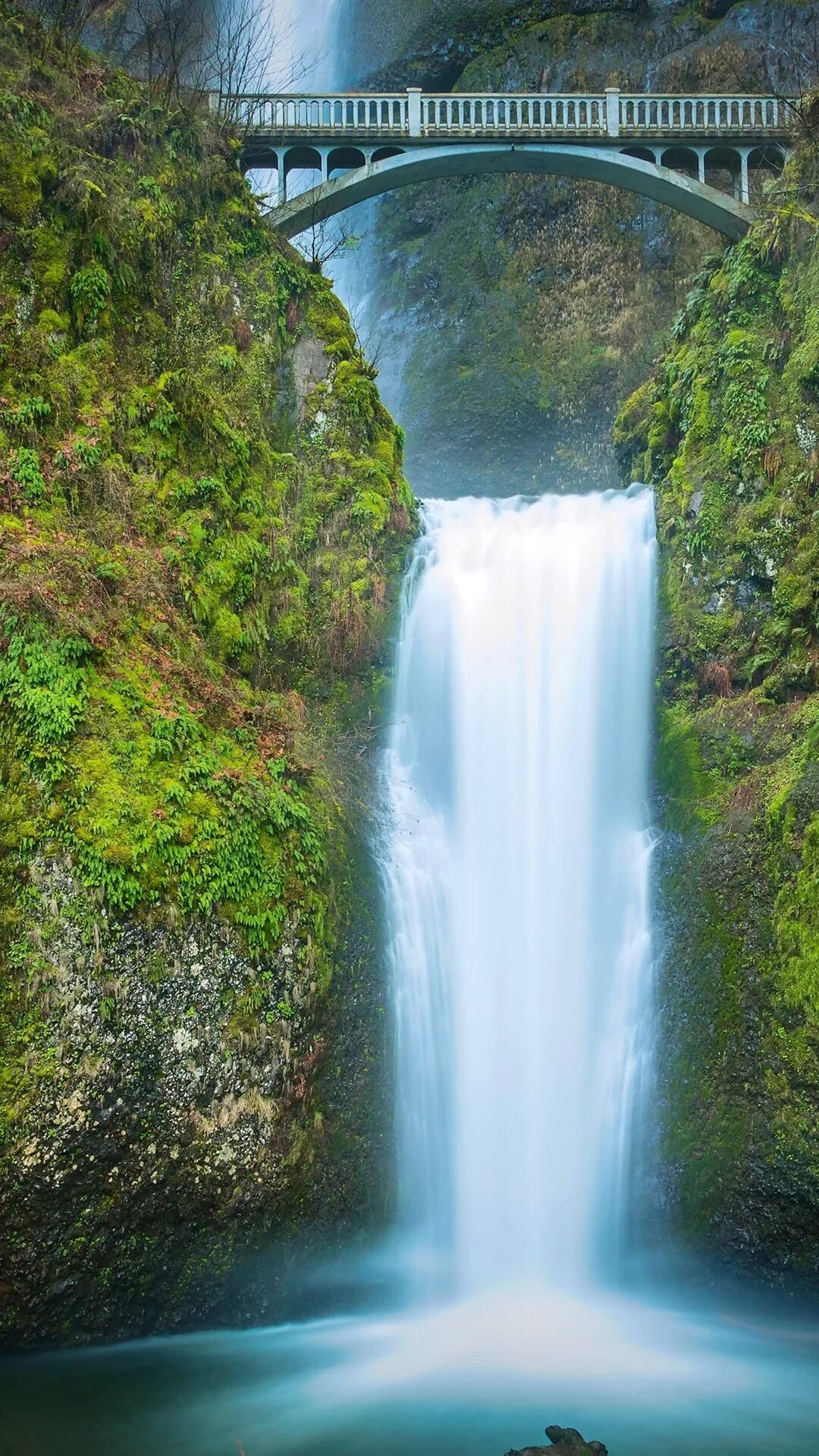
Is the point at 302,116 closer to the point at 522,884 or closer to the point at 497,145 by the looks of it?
the point at 497,145

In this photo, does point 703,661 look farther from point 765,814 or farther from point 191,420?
point 191,420

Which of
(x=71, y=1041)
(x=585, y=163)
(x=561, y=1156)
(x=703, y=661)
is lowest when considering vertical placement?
(x=561, y=1156)

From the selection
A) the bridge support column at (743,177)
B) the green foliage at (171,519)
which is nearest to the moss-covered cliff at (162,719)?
the green foliage at (171,519)

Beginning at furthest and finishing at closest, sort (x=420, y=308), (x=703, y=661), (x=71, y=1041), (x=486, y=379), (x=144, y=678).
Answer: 1. (x=420, y=308)
2. (x=486, y=379)
3. (x=703, y=661)
4. (x=144, y=678)
5. (x=71, y=1041)

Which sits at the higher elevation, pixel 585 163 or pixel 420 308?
pixel 420 308

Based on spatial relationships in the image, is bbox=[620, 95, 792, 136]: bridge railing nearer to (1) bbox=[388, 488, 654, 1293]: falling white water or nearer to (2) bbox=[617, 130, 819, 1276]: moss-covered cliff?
(2) bbox=[617, 130, 819, 1276]: moss-covered cliff

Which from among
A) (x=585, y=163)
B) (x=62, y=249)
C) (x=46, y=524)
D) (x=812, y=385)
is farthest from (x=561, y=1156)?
(x=585, y=163)

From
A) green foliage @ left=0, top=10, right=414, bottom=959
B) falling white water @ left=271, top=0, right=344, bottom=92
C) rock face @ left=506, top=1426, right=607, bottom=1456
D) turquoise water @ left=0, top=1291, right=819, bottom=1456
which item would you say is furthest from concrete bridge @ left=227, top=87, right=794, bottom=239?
rock face @ left=506, top=1426, right=607, bottom=1456
